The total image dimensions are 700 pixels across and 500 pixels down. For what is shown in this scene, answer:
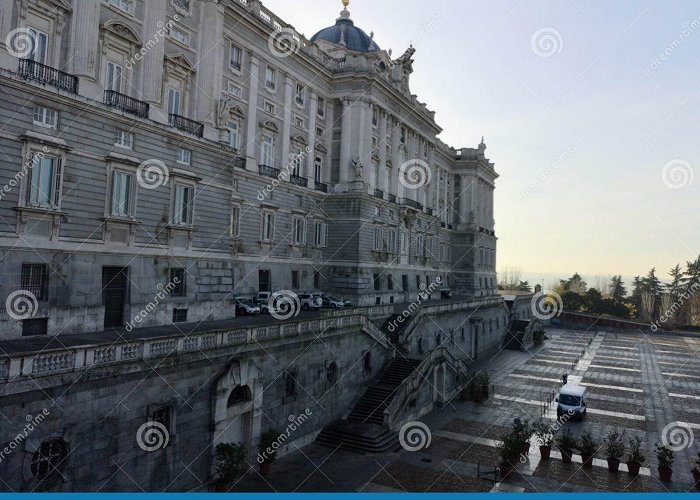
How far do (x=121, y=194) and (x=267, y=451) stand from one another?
1309 centimetres

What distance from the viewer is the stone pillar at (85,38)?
2161cm

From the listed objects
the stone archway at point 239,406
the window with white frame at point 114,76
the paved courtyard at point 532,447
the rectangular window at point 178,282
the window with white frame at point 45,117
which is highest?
the window with white frame at point 114,76

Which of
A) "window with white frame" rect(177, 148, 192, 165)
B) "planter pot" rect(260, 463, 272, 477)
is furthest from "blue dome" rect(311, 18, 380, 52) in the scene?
"planter pot" rect(260, 463, 272, 477)

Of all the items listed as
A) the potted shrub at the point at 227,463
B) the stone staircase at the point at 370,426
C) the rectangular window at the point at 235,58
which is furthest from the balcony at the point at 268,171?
the potted shrub at the point at 227,463

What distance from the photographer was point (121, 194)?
23344 mm

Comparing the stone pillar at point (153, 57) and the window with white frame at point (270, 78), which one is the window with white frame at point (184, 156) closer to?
the stone pillar at point (153, 57)

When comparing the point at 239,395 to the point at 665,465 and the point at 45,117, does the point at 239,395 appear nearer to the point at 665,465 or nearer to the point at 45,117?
the point at 45,117

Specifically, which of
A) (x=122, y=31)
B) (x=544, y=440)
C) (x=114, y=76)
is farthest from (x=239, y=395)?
(x=122, y=31)

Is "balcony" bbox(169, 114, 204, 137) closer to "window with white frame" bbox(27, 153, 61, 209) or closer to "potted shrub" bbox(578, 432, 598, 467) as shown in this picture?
"window with white frame" bbox(27, 153, 61, 209)

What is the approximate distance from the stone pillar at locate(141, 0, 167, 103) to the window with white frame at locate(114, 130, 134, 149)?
7.94 ft

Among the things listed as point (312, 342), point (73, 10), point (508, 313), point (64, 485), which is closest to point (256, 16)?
point (73, 10)

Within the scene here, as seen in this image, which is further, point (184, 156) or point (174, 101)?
point (174, 101)

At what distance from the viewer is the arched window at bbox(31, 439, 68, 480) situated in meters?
13.2

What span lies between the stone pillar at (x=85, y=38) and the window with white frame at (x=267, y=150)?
51.7ft
